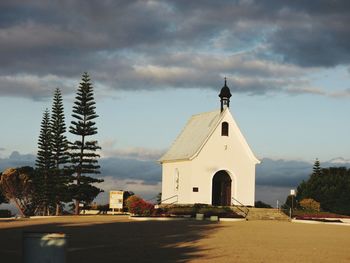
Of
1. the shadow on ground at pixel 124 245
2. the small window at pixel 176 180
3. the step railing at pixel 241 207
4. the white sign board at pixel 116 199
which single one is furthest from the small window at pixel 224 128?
the shadow on ground at pixel 124 245

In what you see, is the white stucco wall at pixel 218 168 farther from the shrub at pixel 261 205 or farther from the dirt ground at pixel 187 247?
the dirt ground at pixel 187 247

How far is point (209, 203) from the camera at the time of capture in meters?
48.4

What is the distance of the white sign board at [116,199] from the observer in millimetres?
52500

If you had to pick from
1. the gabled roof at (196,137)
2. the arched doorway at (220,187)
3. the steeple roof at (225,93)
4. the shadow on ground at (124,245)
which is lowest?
the shadow on ground at (124,245)

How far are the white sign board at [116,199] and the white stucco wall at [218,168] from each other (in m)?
4.34

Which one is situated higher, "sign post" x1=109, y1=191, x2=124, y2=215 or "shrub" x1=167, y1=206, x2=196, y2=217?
"sign post" x1=109, y1=191, x2=124, y2=215

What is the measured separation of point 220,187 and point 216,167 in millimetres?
2098

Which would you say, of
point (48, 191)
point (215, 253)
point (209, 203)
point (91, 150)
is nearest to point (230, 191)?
→ point (209, 203)

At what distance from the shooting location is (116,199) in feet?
173

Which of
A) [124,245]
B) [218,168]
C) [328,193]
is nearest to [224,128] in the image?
[218,168]

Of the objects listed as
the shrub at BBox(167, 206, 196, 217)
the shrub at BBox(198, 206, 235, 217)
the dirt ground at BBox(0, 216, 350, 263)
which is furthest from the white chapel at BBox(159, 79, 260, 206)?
the dirt ground at BBox(0, 216, 350, 263)

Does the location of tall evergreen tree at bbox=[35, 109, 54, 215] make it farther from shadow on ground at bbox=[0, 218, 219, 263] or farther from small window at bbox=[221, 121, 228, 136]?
shadow on ground at bbox=[0, 218, 219, 263]

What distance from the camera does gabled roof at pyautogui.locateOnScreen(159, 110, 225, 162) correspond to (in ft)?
162

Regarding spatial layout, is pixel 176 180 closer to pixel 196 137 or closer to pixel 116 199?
pixel 196 137
